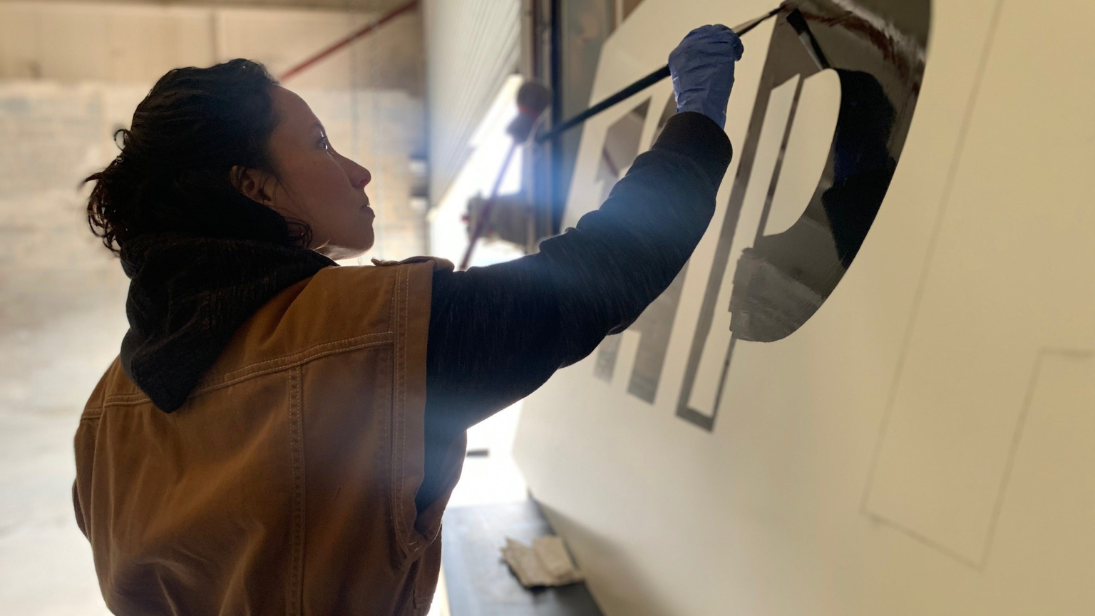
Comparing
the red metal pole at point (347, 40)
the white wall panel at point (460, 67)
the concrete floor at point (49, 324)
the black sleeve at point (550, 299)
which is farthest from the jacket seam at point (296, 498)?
the red metal pole at point (347, 40)

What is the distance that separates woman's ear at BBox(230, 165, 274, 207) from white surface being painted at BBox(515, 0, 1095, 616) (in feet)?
2.00

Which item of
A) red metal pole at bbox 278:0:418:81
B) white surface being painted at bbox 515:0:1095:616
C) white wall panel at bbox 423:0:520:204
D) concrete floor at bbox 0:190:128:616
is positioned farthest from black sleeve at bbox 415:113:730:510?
red metal pole at bbox 278:0:418:81

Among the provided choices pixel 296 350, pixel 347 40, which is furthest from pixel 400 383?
pixel 347 40

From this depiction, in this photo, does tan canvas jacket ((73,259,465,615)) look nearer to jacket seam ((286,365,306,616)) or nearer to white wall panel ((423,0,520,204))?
jacket seam ((286,365,306,616))

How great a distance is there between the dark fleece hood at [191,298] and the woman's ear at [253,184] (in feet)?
0.32

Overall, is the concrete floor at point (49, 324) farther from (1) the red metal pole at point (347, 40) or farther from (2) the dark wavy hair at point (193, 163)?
(2) the dark wavy hair at point (193, 163)

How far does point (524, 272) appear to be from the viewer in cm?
55

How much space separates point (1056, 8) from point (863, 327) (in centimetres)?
30

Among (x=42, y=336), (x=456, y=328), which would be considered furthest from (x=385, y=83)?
(x=456, y=328)

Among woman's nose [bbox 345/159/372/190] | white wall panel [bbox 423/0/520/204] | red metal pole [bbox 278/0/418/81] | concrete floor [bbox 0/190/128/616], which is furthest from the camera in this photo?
red metal pole [bbox 278/0/418/81]

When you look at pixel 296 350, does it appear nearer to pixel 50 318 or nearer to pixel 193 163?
pixel 193 163

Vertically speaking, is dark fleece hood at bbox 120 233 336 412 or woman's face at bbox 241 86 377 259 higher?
woman's face at bbox 241 86 377 259

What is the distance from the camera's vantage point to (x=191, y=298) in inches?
22.5

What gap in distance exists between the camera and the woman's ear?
68cm
